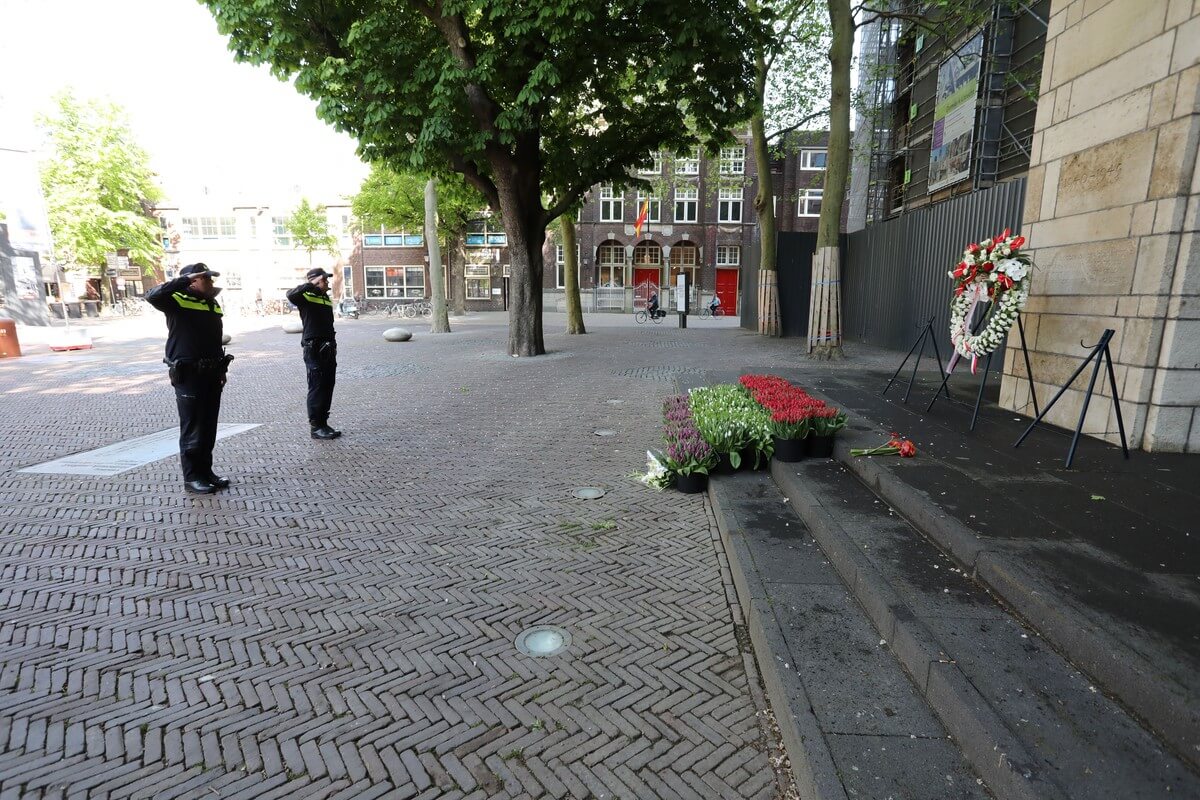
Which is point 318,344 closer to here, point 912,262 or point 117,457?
point 117,457

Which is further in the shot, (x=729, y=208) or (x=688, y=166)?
(x=688, y=166)

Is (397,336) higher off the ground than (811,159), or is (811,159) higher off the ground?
(811,159)

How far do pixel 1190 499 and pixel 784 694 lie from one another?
3227mm

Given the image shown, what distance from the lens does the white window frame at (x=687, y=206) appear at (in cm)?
4225

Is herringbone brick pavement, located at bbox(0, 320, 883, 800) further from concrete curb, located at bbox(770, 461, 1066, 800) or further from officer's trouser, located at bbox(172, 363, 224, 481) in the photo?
concrete curb, located at bbox(770, 461, 1066, 800)

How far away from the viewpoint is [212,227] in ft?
157

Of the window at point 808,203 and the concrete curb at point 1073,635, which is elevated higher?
the window at point 808,203

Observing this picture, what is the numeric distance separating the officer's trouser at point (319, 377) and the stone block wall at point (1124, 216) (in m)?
7.77

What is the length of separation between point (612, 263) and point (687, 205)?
21.4ft

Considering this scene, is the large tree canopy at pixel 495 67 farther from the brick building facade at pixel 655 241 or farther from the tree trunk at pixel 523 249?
the brick building facade at pixel 655 241

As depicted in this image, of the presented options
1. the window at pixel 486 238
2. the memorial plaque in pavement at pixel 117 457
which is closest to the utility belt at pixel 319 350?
the memorial plaque in pavement at pixel 117 457

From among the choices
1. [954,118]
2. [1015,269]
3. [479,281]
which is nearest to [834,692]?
[1015,269]

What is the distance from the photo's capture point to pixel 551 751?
2.47 metres

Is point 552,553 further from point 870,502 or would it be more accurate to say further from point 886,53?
Result: point 886,53
